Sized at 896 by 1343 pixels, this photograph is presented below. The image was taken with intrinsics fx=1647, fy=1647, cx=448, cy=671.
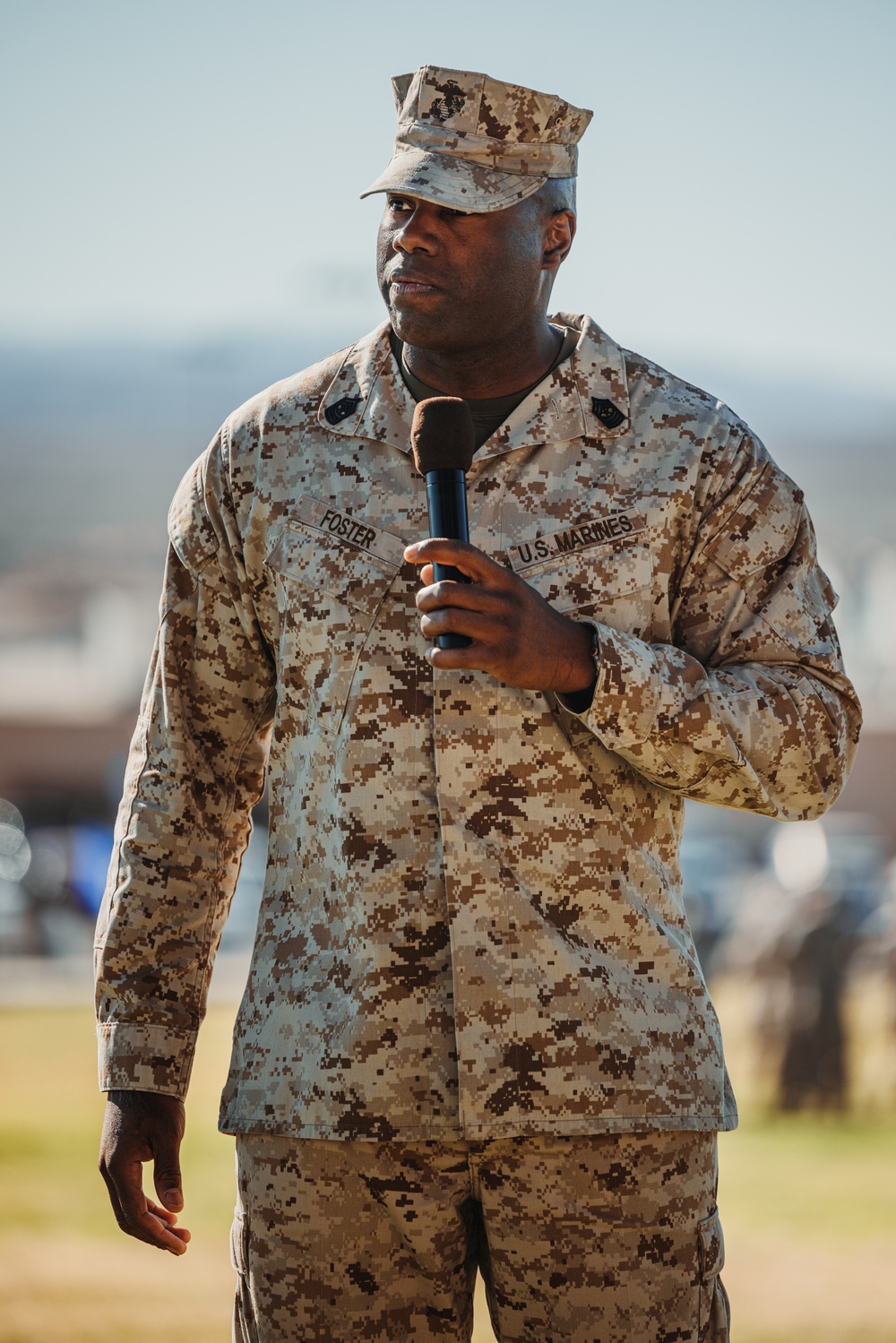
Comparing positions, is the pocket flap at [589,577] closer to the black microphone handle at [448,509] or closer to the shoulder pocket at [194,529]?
the black microphone handle at [448,509]

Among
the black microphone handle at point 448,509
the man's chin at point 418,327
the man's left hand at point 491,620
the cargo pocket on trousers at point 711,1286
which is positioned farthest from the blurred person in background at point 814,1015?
the black microphone handle at point 448,509

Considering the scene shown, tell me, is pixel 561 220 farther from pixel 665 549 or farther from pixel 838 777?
pixel 838 777

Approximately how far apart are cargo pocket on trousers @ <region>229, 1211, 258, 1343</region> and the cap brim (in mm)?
1423

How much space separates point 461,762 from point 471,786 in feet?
0.11

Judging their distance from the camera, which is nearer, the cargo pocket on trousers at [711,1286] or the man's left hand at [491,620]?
the man's left hand at [491,620]

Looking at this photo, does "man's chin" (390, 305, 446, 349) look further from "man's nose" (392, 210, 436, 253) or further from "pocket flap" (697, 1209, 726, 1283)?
"pocket flap" (697, 1209, 726, 1283)

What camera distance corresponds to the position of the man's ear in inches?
95.3

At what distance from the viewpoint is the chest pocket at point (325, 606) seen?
2.29 metres

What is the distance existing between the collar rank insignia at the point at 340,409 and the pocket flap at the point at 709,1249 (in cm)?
123

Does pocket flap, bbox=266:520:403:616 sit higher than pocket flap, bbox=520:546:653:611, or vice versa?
pocket flap, bbox=266:520:403:616

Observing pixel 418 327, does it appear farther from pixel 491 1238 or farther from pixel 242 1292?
pixel 242 1292

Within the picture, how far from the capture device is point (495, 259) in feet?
7.61

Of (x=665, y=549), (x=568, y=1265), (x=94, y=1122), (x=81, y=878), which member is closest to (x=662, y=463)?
(x=665, y=549)

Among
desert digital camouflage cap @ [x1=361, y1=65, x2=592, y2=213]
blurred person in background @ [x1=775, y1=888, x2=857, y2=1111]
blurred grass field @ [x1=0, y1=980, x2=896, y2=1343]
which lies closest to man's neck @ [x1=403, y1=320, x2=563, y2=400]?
desert digital camouflage cap @ [x1=361, y1=65, x2=592, y2=213]
